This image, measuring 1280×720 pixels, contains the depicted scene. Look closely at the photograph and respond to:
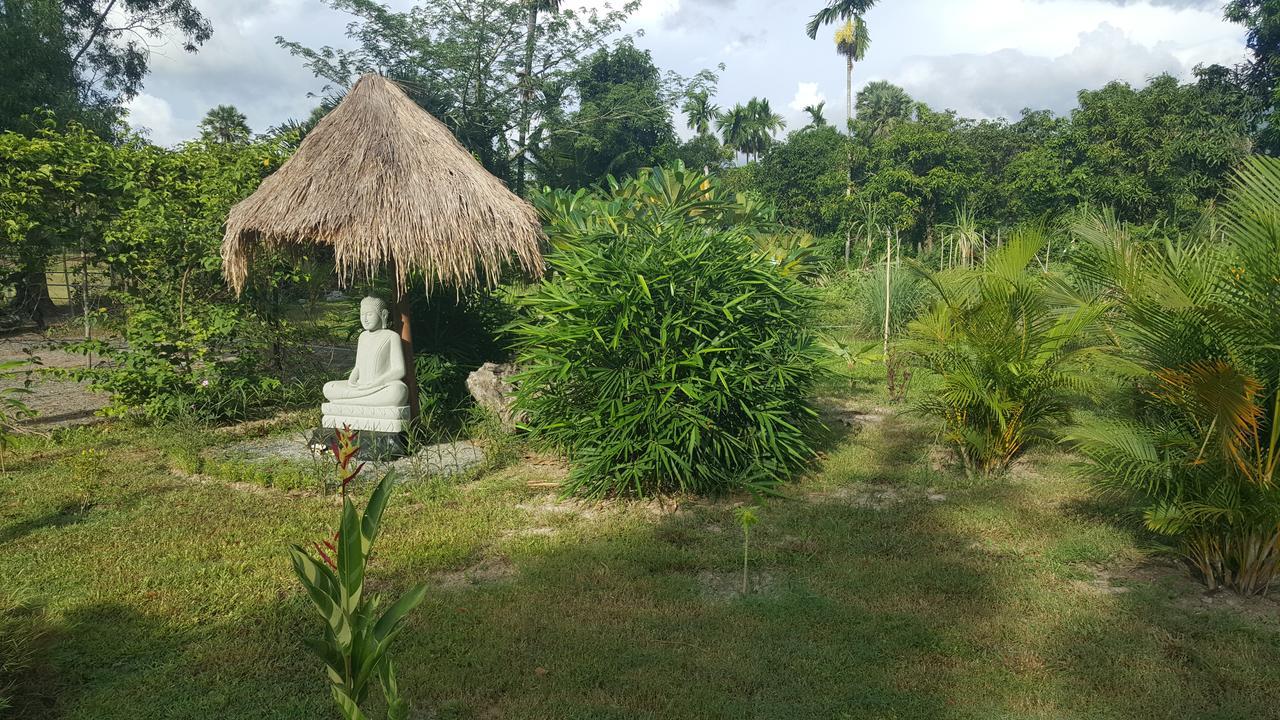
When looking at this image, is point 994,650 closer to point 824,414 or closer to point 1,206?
point 824,414

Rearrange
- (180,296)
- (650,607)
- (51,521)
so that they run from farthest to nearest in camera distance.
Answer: (180,296)
(51,521)
(650,607)

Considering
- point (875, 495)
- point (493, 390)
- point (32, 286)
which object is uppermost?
point (32, 286)

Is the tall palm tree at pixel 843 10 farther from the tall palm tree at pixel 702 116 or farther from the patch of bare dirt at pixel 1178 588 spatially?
the patch of bare dirt at pixel 1178 588

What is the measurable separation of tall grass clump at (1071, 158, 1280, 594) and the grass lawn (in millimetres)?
414

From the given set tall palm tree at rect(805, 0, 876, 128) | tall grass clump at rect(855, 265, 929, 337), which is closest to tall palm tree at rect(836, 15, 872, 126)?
tall palm tree at rect(805, 0, 876, 128)

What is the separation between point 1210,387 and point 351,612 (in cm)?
374

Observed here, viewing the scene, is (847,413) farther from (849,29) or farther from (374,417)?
(849,29)

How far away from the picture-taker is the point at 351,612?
2.00m

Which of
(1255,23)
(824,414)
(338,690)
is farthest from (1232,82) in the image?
(338,690)

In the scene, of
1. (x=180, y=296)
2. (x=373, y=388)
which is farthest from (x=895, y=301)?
(x=180, y=296)

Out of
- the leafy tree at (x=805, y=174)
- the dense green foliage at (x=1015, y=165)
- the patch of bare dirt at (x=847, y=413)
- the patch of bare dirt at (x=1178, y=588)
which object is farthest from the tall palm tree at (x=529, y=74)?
the patch of bare dirt at (x=1178, y=588)

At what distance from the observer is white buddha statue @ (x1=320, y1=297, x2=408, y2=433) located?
679 cm

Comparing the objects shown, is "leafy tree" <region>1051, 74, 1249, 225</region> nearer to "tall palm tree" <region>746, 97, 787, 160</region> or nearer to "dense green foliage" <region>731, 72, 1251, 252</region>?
"dense green foliage" <region>731, 72, 1251, 252</region>

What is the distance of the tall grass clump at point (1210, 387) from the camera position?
377cm
